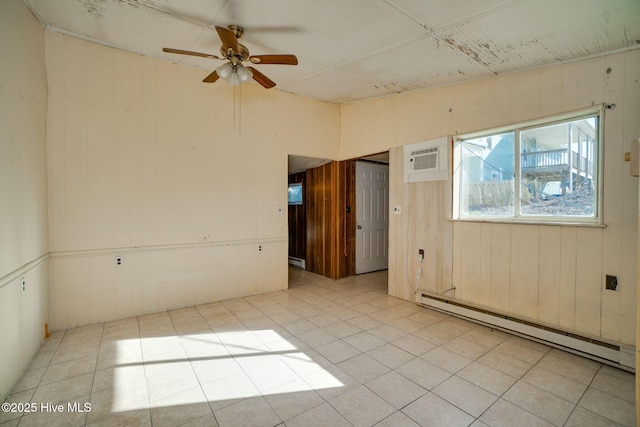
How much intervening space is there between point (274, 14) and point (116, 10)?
1.47 meters

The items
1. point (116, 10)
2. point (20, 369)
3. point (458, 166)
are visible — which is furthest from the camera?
point (458, 166)

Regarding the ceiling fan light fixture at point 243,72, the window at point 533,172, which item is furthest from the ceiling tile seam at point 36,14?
the window at point 533,172

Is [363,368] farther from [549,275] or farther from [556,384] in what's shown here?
[549,275]

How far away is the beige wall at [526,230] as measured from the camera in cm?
240

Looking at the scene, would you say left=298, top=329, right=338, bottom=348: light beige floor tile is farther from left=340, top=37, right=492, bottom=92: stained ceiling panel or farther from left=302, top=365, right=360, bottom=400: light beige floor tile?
left=340, top=37, right=492, bottom=92: stained ceiling panel

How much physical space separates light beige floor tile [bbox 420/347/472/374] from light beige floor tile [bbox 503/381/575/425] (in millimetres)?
386

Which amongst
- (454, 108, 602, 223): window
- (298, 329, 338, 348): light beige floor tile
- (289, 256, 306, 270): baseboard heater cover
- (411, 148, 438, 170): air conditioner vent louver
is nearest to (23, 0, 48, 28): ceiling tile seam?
(298, 329, 338, 348): light beige floor tile

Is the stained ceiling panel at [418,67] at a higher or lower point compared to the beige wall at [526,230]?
higher

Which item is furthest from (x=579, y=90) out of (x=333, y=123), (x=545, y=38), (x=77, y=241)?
(x=77, y=241)

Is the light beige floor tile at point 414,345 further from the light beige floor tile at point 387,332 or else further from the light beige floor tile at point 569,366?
the light beige floor tile at point 569,366

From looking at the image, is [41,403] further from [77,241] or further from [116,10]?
[116,10]

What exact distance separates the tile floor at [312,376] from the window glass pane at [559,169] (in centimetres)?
140

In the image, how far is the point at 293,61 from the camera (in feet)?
8.89

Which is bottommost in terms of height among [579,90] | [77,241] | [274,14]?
[77,241]
